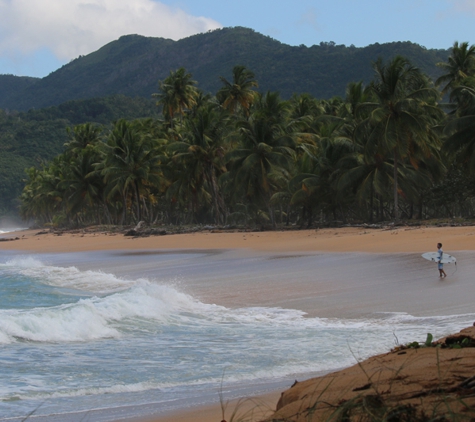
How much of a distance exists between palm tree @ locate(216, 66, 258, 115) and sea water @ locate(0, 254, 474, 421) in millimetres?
32437

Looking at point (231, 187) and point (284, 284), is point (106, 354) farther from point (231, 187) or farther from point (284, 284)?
point (231, 187)

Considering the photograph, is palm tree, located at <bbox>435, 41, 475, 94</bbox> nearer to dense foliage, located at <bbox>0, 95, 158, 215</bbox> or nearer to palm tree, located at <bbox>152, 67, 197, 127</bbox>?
palm tree, located at <bbox>152, 67, 197, 127</bbox>

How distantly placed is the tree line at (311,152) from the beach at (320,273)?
157 inches

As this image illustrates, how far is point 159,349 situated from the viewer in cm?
761

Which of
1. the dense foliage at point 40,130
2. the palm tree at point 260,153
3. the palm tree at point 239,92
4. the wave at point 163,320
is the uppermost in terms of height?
the dense foliage at point 40,130

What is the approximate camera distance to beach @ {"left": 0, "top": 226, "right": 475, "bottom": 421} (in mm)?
8977

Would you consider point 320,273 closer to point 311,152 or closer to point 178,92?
point 311,152

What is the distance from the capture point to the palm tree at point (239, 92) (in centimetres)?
4244

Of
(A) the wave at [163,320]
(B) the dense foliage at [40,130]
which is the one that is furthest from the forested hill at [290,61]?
(A) the wave at [163,320]

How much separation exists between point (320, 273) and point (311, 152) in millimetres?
20566

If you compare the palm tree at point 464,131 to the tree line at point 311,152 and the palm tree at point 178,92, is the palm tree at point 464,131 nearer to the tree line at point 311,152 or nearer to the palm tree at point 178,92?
the tree line at point 311,152

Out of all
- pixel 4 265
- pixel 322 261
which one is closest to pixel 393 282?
pixel 322 261

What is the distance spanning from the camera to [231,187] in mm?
34094

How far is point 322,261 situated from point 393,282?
200 inches
